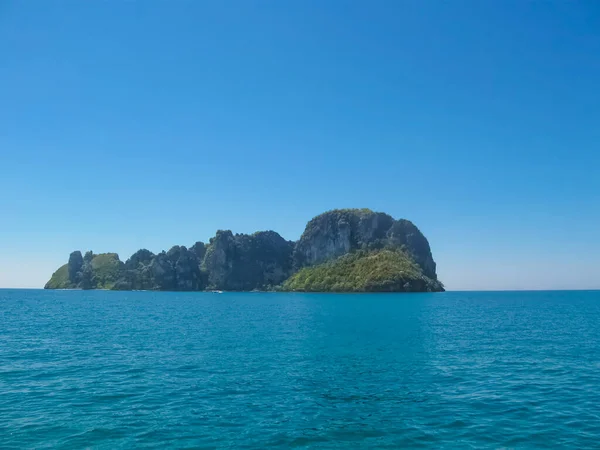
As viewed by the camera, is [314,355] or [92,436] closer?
[92,436]

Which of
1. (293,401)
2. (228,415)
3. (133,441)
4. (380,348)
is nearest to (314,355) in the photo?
(380,348)

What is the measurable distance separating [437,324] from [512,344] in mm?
27850

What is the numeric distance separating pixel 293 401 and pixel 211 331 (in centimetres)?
4523

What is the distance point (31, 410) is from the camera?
26.3 metres

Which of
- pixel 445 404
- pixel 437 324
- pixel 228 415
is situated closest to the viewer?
pixel 228 415

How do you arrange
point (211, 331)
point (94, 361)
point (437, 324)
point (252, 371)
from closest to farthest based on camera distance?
point (252, 371) → point (94, 361) → point (211, 331) → point (437, 324)

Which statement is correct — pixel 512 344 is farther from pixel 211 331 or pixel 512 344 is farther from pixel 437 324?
pixel 211 331

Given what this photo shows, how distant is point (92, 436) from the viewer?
2234 cm

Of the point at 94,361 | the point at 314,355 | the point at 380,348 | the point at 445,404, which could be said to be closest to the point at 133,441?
the point at 445,404

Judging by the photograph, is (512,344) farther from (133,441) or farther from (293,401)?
(133,441)

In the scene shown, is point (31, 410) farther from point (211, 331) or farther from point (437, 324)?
point (437, 324)

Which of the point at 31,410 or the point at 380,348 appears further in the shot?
the point at 380,348

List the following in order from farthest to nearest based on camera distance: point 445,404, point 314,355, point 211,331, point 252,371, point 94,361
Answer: point 211,331 < point 314,355 < point 94,361 < point 252,371 < point 445,404

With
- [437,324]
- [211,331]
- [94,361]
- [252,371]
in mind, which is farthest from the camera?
[437,324]
